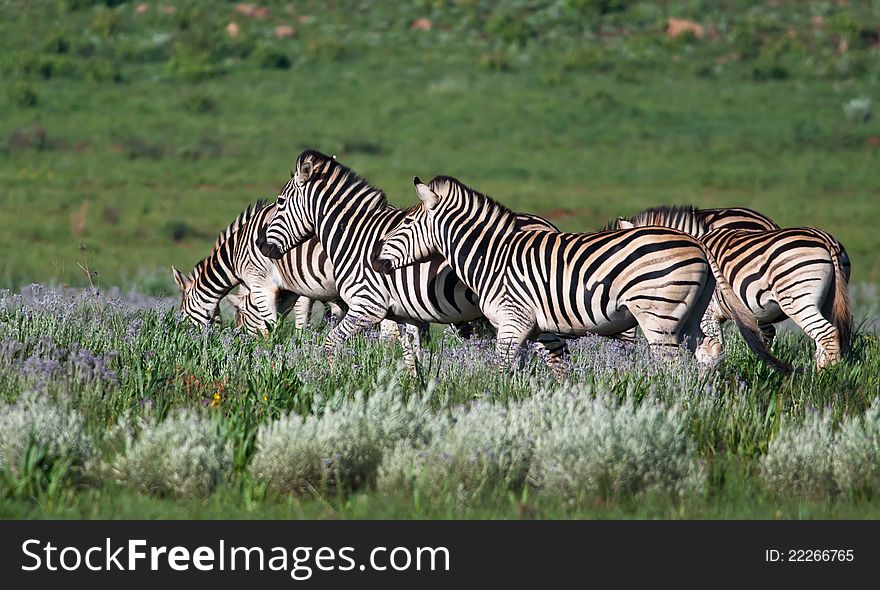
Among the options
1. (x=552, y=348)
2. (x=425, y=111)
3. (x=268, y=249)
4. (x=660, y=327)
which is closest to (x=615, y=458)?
(x=660, y=327)

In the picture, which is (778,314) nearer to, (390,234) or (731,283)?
(731,283)

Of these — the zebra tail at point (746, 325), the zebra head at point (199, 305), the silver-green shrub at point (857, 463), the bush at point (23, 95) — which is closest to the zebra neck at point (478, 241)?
the zebra tail at point (746, 325)

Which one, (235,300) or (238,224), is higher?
(238,224)

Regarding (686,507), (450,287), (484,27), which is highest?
(484,27)

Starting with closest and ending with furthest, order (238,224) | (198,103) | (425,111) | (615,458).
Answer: (615,458)
(238,224)
(198,103)
(425,111)

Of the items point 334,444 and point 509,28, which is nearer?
point 334,444

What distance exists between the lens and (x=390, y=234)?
11.2 metres

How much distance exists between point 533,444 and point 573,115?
3261 cm

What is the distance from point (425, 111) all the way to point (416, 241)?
29.8m

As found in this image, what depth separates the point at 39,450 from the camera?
7398 millimetres

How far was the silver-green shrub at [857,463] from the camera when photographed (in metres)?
7.57

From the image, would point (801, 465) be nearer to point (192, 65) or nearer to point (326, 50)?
point (192, 65)

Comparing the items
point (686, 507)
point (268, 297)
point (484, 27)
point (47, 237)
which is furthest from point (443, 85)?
point (686, 507)

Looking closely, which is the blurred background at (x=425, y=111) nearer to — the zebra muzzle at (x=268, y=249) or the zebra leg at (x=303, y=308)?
the zebra leg at (x=303, y=308)
